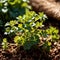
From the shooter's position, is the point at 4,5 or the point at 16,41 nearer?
the point at 16,41

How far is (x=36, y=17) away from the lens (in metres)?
2.62

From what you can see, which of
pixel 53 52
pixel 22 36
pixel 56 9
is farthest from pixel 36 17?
pixel 56 9

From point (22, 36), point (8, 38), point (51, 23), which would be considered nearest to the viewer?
point (22, 36)

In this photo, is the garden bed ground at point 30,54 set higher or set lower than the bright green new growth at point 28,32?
lower

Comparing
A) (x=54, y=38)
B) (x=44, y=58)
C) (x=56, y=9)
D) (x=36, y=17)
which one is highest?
(x=56, y=9)

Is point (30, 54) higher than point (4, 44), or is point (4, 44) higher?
point (4, 44)

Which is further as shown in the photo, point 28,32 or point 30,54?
point 30,54

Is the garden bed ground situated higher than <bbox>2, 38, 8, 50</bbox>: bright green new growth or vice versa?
<bbox>2, 38, 8, 50</bbox>: bright green new growth

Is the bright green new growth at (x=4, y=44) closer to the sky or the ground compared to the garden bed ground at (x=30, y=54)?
closer to the sky

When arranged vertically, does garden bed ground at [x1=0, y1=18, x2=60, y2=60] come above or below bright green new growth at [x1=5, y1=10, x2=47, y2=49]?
below

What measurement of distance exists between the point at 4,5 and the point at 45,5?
617 mm

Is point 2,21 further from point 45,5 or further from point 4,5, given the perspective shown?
point 45,5

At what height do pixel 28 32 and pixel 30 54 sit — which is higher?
pixel 28 32

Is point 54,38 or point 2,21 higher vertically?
point 2,21
